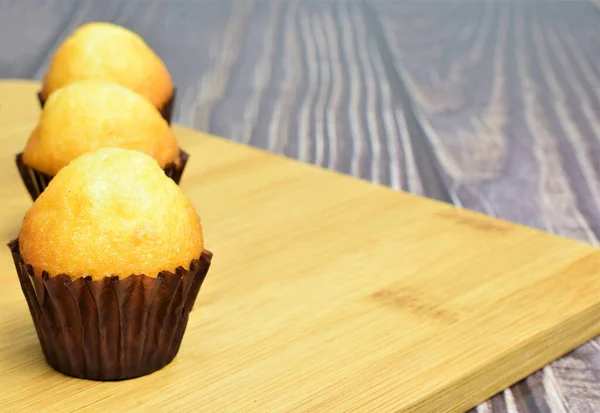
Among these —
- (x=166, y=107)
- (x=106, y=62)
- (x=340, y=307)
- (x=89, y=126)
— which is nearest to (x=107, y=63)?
(x=106, y=62)

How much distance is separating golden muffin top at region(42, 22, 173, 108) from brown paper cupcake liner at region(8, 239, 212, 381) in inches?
21.6

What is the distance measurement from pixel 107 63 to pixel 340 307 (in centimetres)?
55

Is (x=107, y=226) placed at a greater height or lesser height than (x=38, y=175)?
greater

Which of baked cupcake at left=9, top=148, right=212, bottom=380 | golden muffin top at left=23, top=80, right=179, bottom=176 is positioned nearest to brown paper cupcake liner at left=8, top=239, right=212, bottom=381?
baked cupcake at left=9, top=148, right=212, bottom=380

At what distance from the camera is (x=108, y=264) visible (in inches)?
41.3

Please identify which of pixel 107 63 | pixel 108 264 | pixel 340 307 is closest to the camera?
pixel 108 264

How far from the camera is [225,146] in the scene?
1.86 metres

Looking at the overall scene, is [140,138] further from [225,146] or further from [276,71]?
[276,71]

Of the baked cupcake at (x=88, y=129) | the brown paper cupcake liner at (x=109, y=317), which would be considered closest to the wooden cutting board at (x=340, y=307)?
the brown paper cupcake liner at (x=109, y=317)

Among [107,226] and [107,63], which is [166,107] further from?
[107,226]

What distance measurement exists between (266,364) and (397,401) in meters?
0.14

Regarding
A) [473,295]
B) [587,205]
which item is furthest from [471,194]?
[473,295]

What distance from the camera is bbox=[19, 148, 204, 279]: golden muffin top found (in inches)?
41.2

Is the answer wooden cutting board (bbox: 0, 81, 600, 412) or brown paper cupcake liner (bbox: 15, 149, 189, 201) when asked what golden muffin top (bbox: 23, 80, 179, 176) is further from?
wooden cutting board (bbox: 0, 81, 600, 412)
